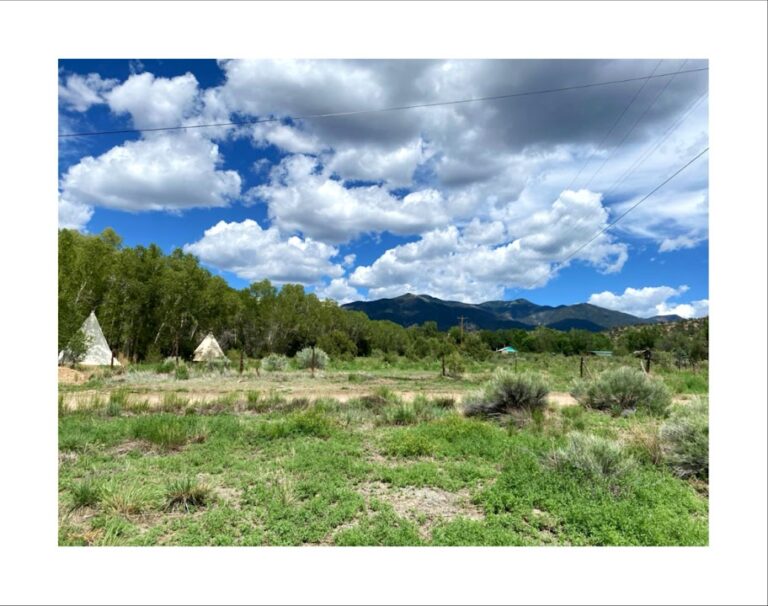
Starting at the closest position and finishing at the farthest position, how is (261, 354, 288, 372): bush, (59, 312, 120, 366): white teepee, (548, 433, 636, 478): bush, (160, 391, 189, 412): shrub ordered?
1. (548, 433, 636, 478): bush
2. (160, 391, 189, 412): shrub
3. (261, 354, 288, 372): bush
4. (59, 312, 120, 366): white teepee

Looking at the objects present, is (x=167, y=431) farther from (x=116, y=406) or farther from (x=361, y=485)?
(x=116, y=406)

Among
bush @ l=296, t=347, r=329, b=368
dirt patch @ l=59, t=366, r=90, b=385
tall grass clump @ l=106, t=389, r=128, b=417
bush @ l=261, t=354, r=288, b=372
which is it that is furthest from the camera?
bush @ l=296, t=347, r=329, b=368

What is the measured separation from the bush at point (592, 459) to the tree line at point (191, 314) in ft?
55.8

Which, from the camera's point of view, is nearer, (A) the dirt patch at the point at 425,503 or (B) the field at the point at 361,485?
(B) the field at the point at 361,485

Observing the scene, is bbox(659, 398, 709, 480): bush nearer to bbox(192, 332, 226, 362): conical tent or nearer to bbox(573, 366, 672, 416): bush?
bbox(573, 366, 672, 416): bush

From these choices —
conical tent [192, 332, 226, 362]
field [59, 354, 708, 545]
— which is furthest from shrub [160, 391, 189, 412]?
conical tent [192, 332, 226, 362]

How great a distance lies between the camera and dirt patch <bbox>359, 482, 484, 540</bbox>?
3.77 metres

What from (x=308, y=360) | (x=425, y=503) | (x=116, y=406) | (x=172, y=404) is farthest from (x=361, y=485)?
(x=308, y=360)

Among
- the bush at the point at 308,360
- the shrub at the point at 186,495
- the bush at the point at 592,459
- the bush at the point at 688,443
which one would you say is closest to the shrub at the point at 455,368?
the bush at the point at 308,360

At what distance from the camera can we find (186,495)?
4086 millimetres

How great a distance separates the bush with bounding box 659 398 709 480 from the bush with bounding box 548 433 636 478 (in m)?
0.72

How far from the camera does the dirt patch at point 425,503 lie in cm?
377

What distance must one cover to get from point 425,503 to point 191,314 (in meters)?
32.7

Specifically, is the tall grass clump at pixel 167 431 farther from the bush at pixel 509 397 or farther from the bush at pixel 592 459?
the bush at pixel 509 397
